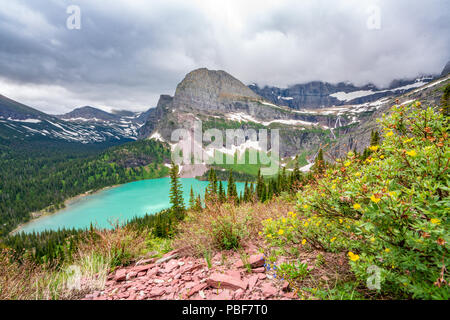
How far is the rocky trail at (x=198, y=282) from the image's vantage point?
3.00m

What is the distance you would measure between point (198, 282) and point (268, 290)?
4.35 feet

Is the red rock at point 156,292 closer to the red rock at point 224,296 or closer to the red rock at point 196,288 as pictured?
the red rock at point 196,288

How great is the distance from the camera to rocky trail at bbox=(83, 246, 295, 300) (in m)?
3.00

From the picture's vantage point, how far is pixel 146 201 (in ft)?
328

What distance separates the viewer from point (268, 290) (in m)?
2.94

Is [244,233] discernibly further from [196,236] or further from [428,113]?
[428,113]

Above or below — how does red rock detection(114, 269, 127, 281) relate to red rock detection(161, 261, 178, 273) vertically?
below

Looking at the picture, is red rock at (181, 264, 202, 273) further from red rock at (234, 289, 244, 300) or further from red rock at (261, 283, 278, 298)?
red rock at (261, 283, 278, 298)

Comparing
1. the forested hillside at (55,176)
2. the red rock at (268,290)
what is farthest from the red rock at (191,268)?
the forested hillside at (55,176)

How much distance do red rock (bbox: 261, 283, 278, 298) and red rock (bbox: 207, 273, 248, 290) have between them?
295 millimetres

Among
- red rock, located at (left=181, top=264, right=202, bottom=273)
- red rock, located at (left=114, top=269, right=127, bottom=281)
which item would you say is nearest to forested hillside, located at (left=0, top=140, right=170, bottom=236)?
red rock, located at (left=114, top=269, right=127, bottom=281)

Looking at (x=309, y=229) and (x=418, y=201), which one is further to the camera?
(x=309, y=229)
